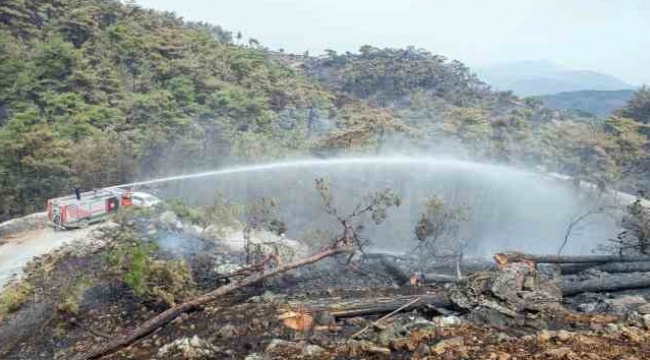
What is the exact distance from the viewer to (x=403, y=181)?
22.2 meters

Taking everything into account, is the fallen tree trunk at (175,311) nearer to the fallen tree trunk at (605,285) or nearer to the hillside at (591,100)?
the fallen tree trunk at (605,285)

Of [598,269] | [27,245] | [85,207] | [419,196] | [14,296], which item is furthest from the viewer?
[419,196]

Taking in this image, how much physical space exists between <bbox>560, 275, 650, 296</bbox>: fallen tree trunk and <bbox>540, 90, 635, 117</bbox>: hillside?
7039 centimetres

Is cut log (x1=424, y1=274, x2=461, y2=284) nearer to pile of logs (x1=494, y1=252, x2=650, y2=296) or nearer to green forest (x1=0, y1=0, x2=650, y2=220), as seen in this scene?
pile of logs (x1=494, y1=252, x2=650, y2=296)

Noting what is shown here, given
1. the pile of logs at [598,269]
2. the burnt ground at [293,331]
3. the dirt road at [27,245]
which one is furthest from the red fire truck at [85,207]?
the pile of logs at [598,269]

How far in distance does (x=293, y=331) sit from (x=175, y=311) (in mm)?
2386

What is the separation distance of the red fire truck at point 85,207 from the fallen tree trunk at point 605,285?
1273cm

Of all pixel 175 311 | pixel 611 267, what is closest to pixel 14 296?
pixel 175 311

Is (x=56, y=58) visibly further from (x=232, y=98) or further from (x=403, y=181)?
(x=403, y=181)

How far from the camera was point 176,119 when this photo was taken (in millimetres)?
26953

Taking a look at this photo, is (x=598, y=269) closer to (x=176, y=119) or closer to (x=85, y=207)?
(x=85, y=207)

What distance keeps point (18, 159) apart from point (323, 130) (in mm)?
20801

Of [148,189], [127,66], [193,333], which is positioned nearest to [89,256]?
[193,333]

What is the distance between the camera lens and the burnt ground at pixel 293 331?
6.59 meters
